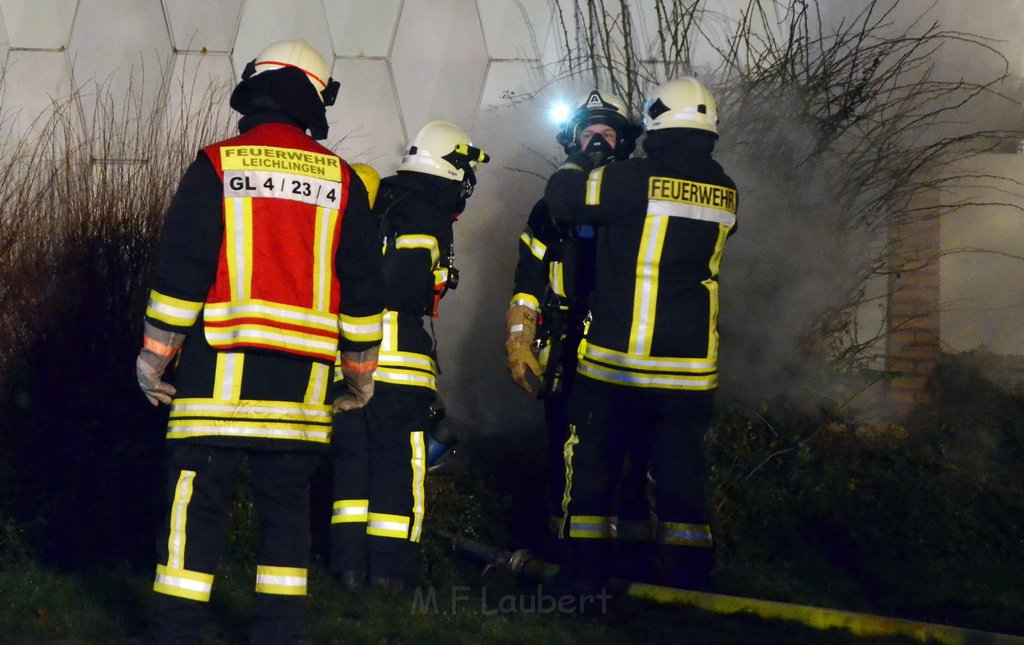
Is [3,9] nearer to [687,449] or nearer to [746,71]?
[746,71]

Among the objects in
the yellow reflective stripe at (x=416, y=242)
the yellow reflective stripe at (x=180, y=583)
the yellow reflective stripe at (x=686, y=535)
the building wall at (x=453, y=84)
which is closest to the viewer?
the yellow reflective stripe at (x=180, y=583)

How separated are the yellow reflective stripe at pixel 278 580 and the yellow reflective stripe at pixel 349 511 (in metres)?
1.37

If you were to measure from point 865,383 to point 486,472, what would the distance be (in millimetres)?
2281

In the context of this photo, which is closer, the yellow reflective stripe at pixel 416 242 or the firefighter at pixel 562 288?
the yellow reflective stripe at pixel 416 242

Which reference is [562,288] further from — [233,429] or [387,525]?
[233,429]

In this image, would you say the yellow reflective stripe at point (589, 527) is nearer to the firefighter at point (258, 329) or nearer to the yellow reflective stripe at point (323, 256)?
the firefighter at point (258, 329)

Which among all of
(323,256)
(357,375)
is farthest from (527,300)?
(323,256)

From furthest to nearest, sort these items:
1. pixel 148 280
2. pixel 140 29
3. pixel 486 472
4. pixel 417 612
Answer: pixel 140 29
pixel 486 472
pixel 148 280
pixel 417 612

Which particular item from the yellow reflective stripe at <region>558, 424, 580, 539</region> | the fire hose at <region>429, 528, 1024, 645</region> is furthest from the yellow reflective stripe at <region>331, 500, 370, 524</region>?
the yellow reflective stripe at <region>558, 424, 580, 539</region>

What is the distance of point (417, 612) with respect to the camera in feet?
15.7

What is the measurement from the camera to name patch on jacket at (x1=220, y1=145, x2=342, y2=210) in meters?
3.72

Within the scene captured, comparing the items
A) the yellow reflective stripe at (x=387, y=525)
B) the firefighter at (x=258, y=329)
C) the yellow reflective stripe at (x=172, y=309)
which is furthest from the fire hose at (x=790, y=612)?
the yellow reflective stripe at (x=172, y=309)

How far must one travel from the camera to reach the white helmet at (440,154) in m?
5.46

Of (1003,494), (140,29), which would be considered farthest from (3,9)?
(1003,494)
